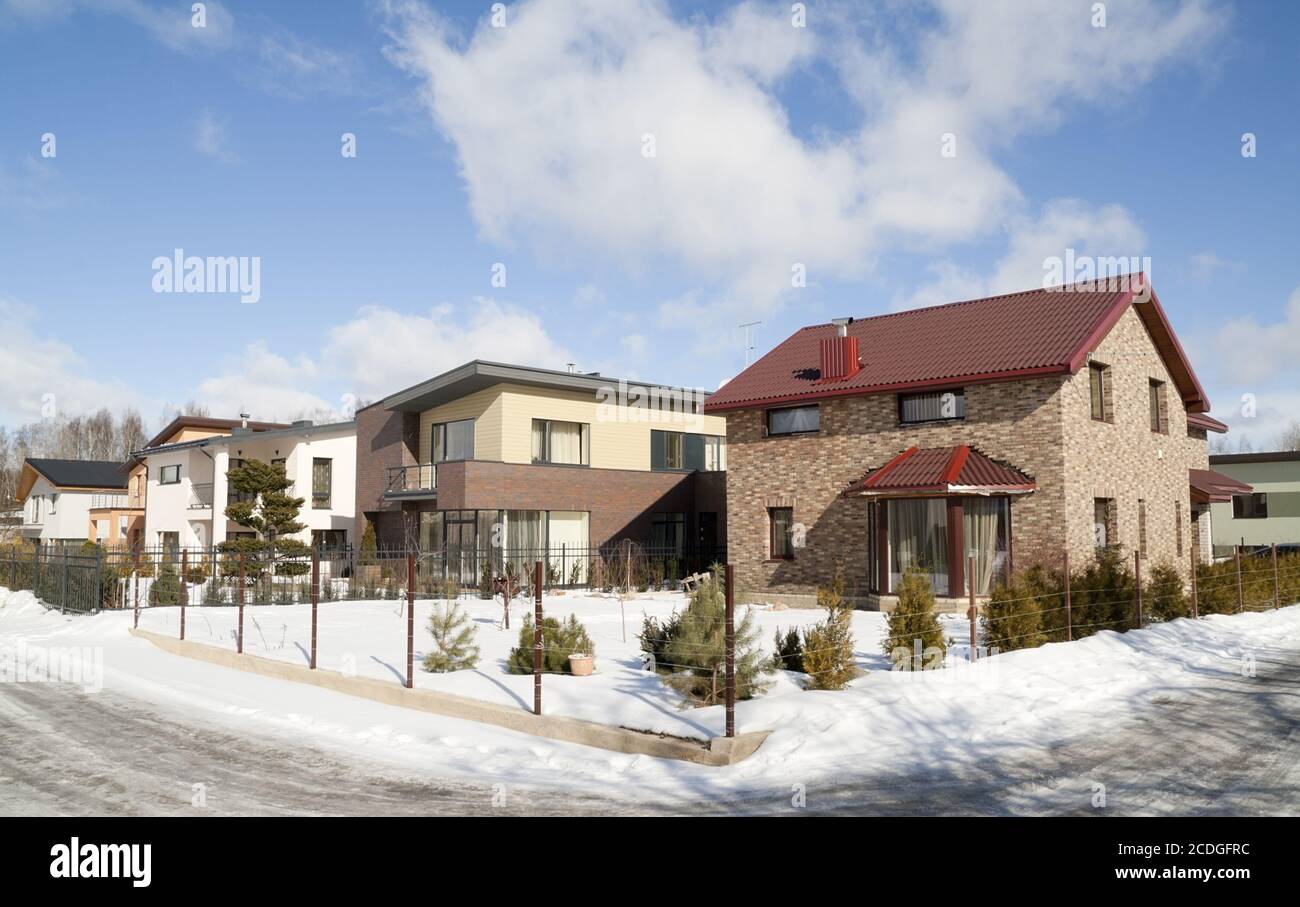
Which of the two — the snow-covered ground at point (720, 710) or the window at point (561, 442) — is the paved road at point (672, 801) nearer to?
the snow-covered ground at point (720, 710)

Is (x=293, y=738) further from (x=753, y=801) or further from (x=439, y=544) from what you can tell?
(x=439, y=544)

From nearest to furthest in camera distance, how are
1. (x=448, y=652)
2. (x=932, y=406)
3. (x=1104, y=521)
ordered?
(x=448, y=652)
(x=1104, y=521)
(x=932, y=406)

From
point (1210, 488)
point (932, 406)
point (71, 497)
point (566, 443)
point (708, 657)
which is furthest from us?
point (71, 497)

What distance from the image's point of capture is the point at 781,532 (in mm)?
25844

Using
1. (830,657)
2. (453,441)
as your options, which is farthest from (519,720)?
(453,441)

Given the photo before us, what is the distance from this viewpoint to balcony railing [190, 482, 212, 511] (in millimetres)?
41750

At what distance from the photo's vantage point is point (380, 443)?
117 ft

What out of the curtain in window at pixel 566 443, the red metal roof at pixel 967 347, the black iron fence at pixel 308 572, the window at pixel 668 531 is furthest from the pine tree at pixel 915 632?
the window at pixel 668 531

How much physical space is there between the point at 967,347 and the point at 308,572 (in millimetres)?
20495

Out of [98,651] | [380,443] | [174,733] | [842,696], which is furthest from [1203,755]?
[380,443]

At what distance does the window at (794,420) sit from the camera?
2527 centimetres

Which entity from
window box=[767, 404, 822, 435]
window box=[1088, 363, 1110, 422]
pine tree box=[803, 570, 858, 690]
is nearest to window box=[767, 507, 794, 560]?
window box=[767, 404, 822, 435]

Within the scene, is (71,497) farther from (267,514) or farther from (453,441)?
(453,441)

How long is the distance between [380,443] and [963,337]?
2102cm
